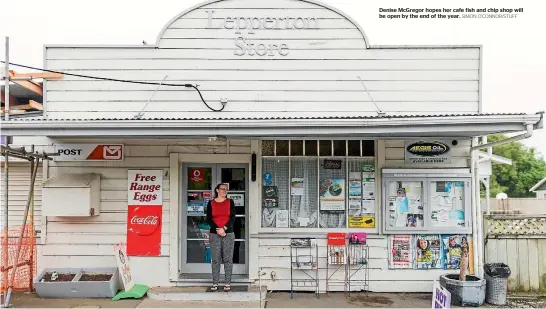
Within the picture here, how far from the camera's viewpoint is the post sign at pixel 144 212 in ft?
26.6

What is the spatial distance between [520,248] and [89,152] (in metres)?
7.53

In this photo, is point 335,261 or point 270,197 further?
point 270,197

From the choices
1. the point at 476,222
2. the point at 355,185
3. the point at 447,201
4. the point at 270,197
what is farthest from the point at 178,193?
the point at 476,222

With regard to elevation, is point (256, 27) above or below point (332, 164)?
above

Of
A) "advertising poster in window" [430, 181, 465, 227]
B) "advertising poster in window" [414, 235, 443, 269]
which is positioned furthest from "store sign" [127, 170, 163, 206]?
"advertising poster in window" [430, 181, 465, 227]

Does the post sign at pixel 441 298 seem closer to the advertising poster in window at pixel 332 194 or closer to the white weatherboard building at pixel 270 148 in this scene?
the white weatherboard building at pixel 270 148

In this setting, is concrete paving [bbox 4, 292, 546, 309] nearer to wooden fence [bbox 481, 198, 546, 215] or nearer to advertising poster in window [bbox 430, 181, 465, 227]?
advertising poster in window [bbox 430, 181, 465, 227]

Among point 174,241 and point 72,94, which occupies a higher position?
point 72,94

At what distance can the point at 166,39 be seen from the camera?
8258 mm

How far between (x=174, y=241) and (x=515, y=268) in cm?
582

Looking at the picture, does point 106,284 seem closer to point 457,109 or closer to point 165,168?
point 165,168

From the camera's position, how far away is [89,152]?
8.18 metres

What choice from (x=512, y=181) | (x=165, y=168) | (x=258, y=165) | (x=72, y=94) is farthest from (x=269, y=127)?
(x=512, y=181)

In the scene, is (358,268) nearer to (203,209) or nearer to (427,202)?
(427,202)
